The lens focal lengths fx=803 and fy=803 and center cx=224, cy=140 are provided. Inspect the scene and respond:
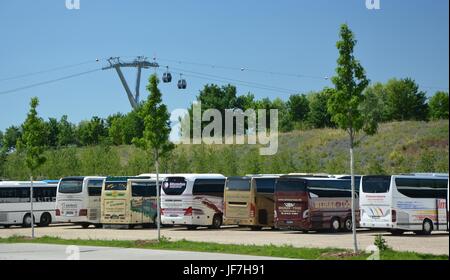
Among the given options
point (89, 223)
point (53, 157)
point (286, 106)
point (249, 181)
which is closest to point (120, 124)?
point (286, 106)

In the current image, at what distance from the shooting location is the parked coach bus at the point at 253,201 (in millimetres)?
39438

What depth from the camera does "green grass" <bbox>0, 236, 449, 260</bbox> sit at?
883 inches

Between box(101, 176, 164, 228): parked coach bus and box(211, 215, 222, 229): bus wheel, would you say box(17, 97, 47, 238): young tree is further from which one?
box(211, 215, 222, 229): bus wheel

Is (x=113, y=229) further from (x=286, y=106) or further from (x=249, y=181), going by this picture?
(x=286, y=106)

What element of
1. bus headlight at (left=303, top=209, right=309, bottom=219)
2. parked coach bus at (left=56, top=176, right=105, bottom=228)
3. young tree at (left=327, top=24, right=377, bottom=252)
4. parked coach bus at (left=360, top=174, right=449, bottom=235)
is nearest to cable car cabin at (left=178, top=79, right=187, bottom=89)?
parked coach bus at (left=56, top=176, right=105, bottom=228)

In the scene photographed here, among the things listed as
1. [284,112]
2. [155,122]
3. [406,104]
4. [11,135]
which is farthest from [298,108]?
[155,122]

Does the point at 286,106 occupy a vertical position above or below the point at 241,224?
above

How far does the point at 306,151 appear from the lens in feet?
247

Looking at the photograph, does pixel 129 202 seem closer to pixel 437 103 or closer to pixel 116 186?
pixel 116 186

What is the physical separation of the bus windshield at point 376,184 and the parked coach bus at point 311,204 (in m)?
2.72

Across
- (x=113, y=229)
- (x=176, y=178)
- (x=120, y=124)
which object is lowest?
(x=113, y=229)
